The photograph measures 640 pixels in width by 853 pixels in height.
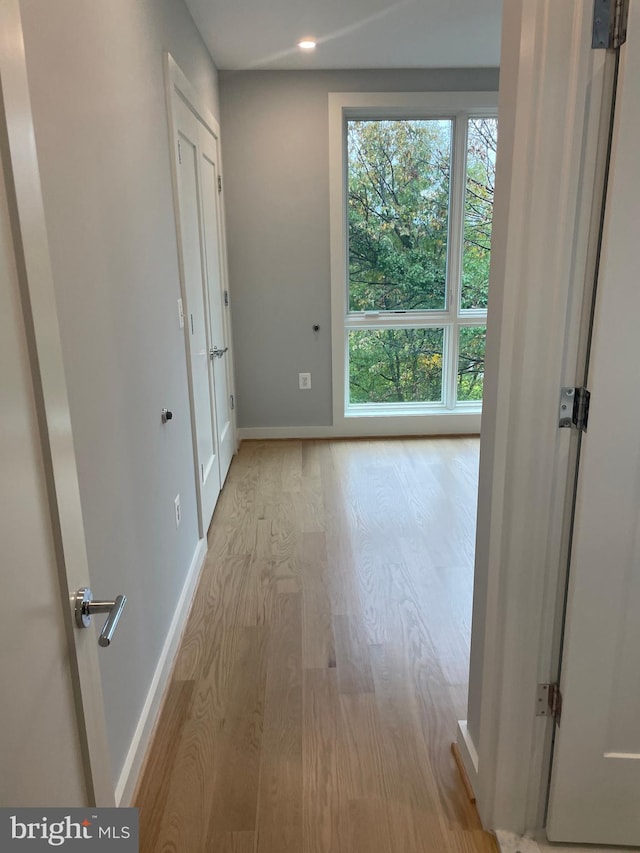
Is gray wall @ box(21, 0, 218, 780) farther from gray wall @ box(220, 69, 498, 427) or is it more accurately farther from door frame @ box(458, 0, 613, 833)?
gray wall @ box(220, 69, 498, 427)

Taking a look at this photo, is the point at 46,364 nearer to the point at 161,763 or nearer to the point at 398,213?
the point at 161,763

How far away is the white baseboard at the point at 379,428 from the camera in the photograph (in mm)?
4641

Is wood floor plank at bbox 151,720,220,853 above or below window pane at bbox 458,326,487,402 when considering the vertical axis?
below

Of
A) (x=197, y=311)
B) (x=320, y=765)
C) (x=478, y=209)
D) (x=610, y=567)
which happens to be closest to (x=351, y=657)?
(x=320, y=765)

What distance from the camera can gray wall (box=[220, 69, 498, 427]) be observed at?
4.00 metres

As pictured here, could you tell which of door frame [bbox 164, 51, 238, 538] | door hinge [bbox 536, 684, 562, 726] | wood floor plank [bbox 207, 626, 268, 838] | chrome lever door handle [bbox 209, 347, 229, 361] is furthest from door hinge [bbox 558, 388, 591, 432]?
chrome lever door handle [bbox 209, 347, 229, 361]

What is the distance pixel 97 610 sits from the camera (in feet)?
2.92

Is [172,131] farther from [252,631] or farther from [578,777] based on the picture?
[578,777]

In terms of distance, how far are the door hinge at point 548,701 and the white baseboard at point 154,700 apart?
1.08 metres

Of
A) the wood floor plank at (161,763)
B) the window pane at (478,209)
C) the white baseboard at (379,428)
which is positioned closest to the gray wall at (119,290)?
the wood floor plank at (161,763)

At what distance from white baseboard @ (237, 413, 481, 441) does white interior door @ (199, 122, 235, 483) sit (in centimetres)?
46

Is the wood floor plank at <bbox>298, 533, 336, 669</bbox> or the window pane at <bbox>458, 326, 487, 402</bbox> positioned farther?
the window pane at <bbox>458, 326, 487, 402</bbox>

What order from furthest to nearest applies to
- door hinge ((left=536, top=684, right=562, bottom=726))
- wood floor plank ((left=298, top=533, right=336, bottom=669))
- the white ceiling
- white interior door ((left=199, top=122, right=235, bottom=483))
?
white interior door ((left=199, top=122, right=235, bottom=483)) < the white ceiling < wood floor plank ((left=298, top=533, right=336, bottom=669)) < door hinge ((left=536, top=684, right=562, bottom=726))

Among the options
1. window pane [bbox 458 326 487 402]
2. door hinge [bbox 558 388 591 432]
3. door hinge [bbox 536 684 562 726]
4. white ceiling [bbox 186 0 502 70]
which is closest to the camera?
door hinge [bbox 558 388 591 432]
